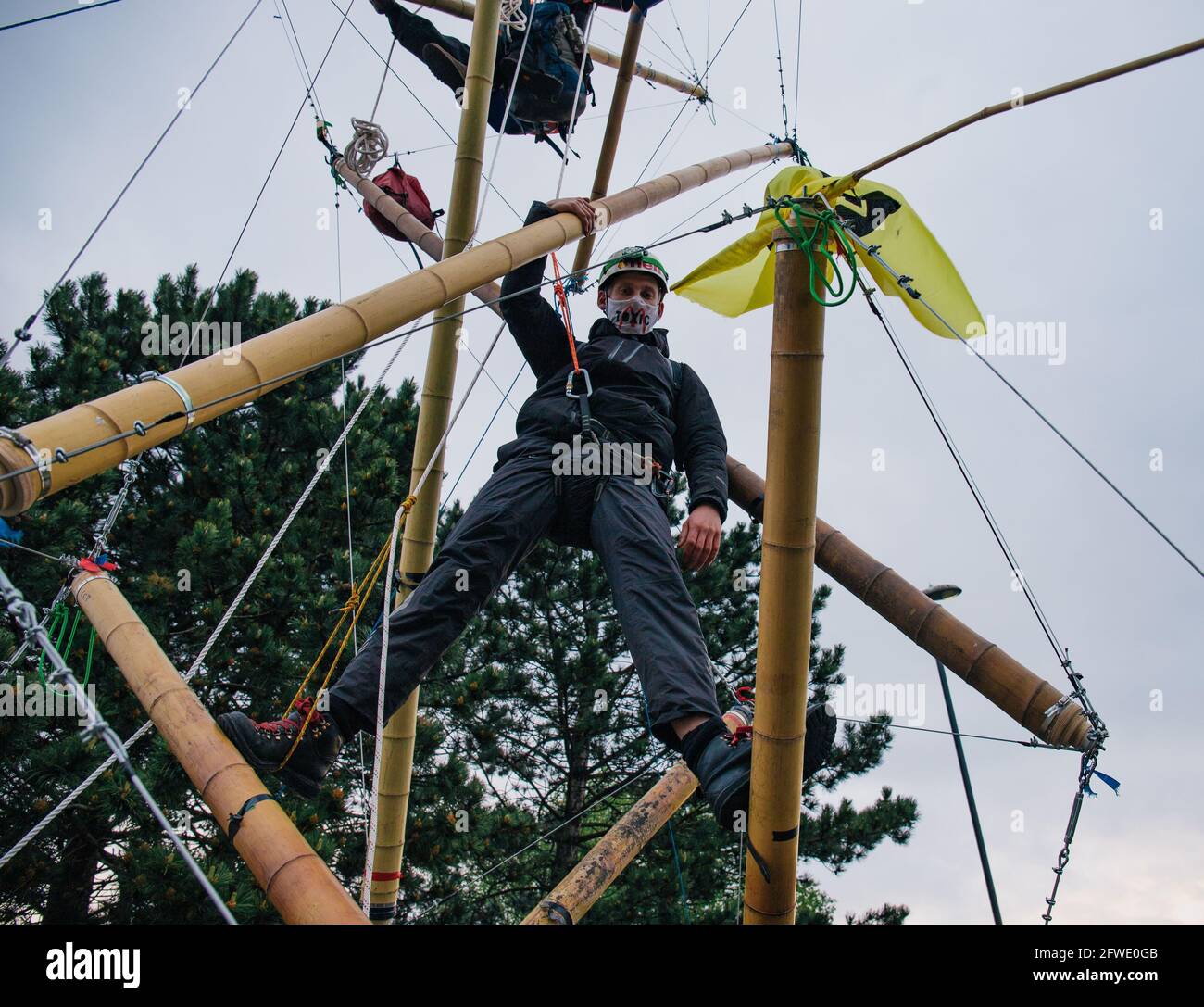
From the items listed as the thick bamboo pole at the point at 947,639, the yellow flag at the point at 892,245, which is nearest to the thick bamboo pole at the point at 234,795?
the thick bamboo pole at the point at 947,639

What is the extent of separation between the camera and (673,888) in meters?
9.99

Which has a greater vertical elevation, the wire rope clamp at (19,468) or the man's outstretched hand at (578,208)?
the man's outstretched hand at (578,208)

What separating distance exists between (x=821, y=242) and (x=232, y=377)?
5.11 ft

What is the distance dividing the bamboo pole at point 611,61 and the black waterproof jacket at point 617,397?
563 centimetres

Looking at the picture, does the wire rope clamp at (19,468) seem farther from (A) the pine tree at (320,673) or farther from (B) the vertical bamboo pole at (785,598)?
(A) the pine tree at (320,673)

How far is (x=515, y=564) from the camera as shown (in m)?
3.40

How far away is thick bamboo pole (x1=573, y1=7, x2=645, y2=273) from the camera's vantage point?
5.69 metres

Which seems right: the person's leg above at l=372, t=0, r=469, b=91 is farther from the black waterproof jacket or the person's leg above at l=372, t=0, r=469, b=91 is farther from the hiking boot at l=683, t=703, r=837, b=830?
the hiking boot at l=683, t=703, r=837, b=830

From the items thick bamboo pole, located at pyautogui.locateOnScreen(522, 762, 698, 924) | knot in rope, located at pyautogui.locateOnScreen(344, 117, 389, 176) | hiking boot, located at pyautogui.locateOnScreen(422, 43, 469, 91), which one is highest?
hiking boot, located at pyautogui.locateOnScreen(422, 43, 469, 91)

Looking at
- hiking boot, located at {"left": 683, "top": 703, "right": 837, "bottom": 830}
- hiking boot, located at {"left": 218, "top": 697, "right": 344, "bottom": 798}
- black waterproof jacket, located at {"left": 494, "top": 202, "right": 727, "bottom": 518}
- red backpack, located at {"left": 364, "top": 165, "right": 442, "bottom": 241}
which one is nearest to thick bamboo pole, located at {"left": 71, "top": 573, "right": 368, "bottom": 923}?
hiking boot, located at {"left": 218, "top": 697, "right": 344, "bottom": 798}

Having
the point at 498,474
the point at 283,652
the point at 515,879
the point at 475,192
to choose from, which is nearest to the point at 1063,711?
the point at 498,474

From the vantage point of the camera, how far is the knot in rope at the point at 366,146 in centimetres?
559

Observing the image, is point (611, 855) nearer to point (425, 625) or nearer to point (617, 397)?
point (425, 625)

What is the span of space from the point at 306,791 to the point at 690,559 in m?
1.39
